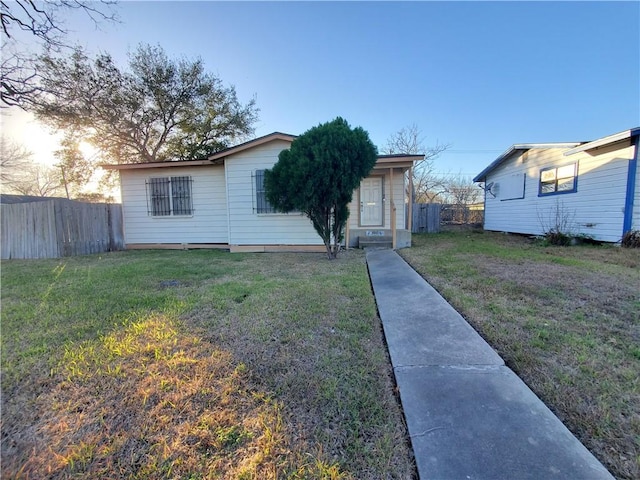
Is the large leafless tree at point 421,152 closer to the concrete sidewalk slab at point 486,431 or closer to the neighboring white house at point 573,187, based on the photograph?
the neighboring white house at point 573,187

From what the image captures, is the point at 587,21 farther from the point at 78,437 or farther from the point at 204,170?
the point at 78,437

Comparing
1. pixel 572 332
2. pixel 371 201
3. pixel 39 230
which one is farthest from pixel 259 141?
pixel 572 332

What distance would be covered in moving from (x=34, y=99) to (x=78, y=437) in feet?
35.1

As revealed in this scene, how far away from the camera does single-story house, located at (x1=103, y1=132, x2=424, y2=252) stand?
7.83 m

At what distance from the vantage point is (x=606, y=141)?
746 centimetres

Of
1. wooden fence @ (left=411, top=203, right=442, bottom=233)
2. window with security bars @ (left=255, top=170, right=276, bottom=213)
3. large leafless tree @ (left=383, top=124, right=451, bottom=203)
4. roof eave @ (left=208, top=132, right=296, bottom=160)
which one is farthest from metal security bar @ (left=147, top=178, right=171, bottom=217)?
large leafless tree @ (left=383, top=124, right=451, bottom=203)

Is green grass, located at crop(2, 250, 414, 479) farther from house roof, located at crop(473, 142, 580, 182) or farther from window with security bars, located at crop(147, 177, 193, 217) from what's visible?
house roof, located at crop(473, 142, 580, 182)

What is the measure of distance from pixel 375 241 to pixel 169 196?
6792 mm

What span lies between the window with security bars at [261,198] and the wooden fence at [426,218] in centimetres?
902

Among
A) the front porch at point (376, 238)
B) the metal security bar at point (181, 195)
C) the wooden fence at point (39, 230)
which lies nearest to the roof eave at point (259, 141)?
the metal security bar at point (181, 195)

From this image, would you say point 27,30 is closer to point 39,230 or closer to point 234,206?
point 39,230

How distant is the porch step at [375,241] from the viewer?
26.6 ft

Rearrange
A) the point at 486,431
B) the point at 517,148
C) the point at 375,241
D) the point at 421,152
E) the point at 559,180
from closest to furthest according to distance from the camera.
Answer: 1. the point at 486,431
2. the point at 375,241
3. the point at 559,180
4. the point at 517,148
5. the point at 421,152

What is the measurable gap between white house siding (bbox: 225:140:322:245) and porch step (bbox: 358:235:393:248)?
4.38 feet
